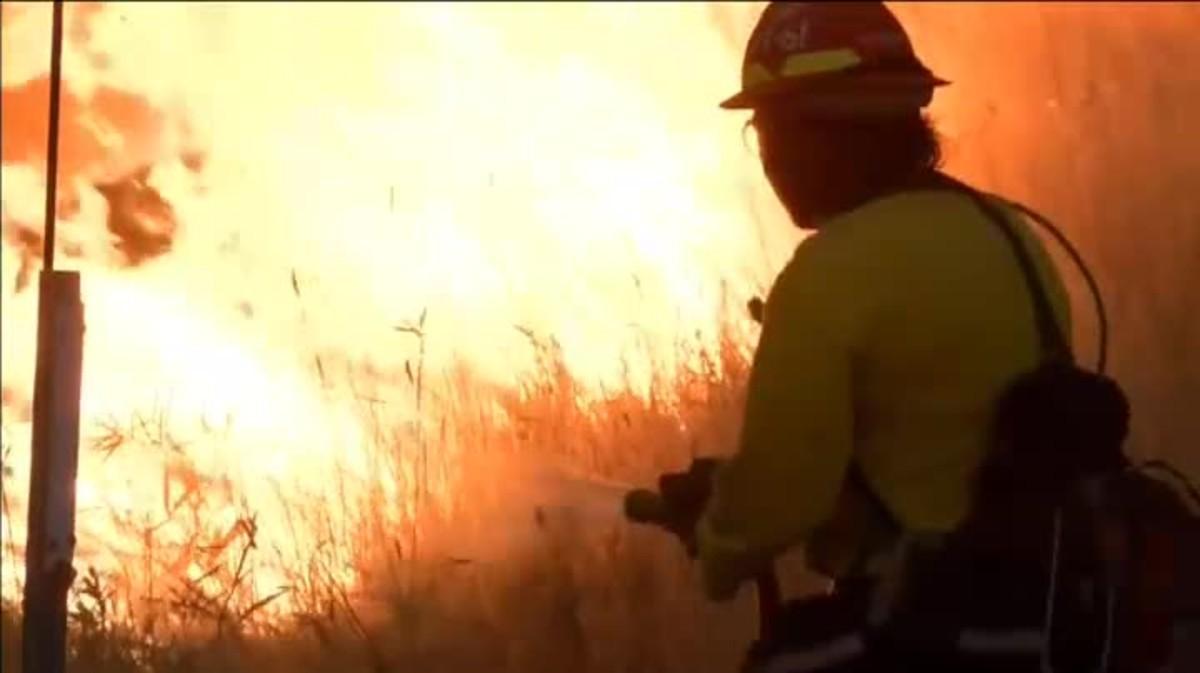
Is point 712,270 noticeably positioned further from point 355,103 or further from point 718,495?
point 718,495

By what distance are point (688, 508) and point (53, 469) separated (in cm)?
278

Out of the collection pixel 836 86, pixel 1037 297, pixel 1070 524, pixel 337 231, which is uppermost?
pixel 337 231

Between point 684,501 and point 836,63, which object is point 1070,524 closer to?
point 684,501

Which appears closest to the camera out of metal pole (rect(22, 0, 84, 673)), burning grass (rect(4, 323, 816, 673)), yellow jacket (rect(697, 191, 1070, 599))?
yellow jacket (rect(697, 191, 1070, 599))

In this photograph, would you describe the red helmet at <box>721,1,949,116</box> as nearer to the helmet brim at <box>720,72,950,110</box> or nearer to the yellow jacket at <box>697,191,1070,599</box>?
the helmet brim at <box>720,72,950,110</box>

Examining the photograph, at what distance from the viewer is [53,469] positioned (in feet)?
22.3

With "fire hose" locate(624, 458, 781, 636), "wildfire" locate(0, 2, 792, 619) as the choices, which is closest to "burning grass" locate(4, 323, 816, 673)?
"wildfire" locate(0, 2, 792, 619)

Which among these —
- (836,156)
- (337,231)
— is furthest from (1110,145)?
(836,156)

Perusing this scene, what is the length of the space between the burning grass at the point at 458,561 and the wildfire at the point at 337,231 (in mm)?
39

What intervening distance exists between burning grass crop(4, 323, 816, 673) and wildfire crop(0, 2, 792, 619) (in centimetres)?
4

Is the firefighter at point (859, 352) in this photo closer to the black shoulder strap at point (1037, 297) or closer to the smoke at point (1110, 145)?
the black shoulder strap at point (1037, 297)

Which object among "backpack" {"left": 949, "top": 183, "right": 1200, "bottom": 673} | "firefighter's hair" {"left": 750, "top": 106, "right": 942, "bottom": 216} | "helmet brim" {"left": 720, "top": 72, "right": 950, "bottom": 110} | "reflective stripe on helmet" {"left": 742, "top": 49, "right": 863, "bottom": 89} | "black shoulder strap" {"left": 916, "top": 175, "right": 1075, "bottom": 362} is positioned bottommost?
"backpack" {"left": 949, "top": 183, "right": 1200, "bottom": 673}

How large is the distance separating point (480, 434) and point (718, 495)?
4.49m

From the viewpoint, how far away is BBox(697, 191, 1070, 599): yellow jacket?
4.17 m
